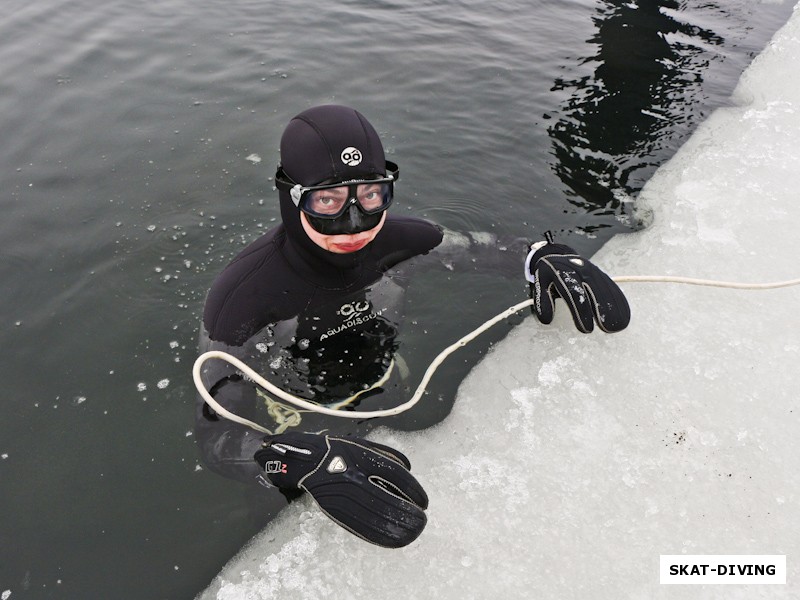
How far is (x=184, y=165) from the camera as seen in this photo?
5.24m

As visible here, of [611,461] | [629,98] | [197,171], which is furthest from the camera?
[629,98]

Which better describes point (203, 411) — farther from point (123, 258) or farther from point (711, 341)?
point (711, 341)

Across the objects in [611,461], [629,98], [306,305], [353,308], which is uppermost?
[629,98]

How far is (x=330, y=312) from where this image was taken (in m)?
2.94

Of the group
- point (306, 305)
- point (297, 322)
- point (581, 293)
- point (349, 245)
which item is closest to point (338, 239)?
point (349, 245)

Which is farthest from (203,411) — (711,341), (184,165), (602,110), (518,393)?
(602,110)

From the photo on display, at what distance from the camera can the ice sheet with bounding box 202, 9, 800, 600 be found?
2428mm

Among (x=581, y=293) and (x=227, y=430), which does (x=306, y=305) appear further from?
(x=581, y=293)

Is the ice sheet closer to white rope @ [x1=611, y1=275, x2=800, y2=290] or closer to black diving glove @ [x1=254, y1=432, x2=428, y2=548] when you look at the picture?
white rope @ [x1=611, y1=275, x2=800, y2=290]

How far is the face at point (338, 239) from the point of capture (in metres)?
2.51

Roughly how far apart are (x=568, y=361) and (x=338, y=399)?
142 cm

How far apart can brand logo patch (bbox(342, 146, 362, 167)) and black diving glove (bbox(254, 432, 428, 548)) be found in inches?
46.8

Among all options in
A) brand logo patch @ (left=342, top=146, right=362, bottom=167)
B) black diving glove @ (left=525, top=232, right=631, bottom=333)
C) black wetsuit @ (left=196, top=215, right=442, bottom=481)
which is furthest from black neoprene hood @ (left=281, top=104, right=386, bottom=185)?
black diving glove @ (left=525, top=232, right=631, bottom=333)

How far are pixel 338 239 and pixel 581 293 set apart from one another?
146 cm
